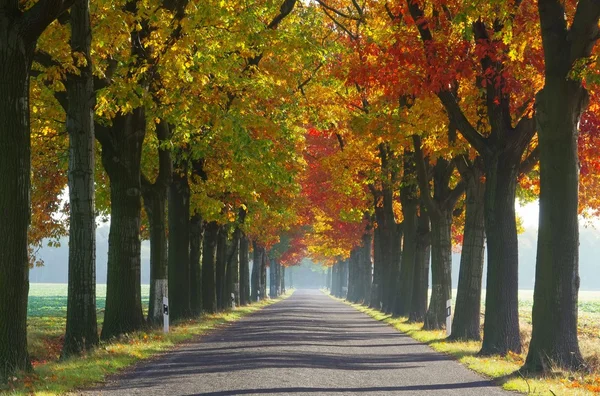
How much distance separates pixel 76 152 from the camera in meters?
15.7

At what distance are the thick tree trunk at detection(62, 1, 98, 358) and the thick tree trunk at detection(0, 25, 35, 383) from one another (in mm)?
3501

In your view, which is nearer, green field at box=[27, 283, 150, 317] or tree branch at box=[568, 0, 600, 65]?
tree branch at box=[568, 0, 600, 65]

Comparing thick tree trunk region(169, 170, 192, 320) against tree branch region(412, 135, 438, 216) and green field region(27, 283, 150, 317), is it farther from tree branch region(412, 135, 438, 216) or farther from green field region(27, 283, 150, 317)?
green field region(27, 283, 150, 317)

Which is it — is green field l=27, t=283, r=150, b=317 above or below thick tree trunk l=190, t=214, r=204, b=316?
below

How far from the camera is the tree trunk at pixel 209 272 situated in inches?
1415

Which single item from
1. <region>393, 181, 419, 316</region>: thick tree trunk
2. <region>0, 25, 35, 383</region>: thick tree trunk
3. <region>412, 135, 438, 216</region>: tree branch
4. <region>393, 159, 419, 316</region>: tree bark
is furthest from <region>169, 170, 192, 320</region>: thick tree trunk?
<region>0, 25, 35, 383</region>: thick tree trunk

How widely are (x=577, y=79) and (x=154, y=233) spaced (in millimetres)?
13970

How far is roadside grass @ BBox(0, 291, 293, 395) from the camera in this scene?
448 inches

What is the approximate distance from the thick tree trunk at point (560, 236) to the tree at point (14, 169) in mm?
8073

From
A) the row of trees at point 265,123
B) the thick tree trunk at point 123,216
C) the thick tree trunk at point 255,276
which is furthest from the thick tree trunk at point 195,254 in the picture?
the thick tree trunk at point 255,276

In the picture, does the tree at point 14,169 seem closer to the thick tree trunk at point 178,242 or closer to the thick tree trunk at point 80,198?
the thick tree trunk at point 80,198

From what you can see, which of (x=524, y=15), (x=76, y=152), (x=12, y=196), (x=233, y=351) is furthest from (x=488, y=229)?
(x=12, y=196)

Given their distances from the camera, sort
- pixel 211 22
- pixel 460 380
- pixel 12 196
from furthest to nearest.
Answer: pixel 211 22 → pixel 460 380 → pixel 12 196

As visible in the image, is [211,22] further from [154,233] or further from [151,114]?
[154,233]
